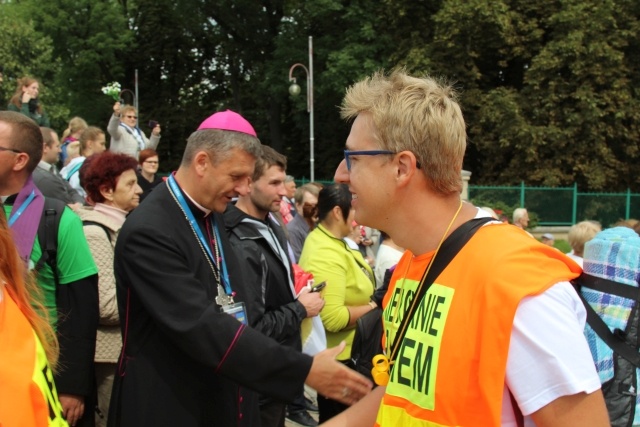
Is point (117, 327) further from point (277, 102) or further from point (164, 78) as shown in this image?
point (164, 78)

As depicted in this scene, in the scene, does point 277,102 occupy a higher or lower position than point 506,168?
higher

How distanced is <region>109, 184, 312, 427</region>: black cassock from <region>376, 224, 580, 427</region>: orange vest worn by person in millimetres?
931

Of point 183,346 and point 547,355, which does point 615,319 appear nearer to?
point 547,355

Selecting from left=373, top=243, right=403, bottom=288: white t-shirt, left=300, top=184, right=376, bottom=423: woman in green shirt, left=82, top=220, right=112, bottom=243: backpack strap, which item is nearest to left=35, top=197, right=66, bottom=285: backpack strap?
left=82, top=220, right=112, bottom=243: backpack strap

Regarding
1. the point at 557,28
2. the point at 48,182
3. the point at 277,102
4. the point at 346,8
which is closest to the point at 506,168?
the point at 557,28

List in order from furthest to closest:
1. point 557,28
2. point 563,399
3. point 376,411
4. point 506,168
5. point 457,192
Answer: point 506,168, point 557,28, point 376,411, point 457,192, point 563,399

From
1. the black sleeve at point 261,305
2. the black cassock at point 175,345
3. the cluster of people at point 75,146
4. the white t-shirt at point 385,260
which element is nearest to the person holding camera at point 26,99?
the cluster of people at point 75,146

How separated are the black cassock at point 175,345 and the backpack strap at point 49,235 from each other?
0.70 metres

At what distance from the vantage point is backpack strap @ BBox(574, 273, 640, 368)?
223 cm

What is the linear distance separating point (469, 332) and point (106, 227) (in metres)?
2.96

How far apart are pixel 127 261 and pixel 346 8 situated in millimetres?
29688

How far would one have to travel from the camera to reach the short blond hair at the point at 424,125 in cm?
187

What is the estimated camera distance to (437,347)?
1.70 metres

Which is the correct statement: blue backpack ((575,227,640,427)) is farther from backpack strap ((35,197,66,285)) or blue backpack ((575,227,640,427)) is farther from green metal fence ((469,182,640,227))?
green metal fence ((469,182,640,227))
